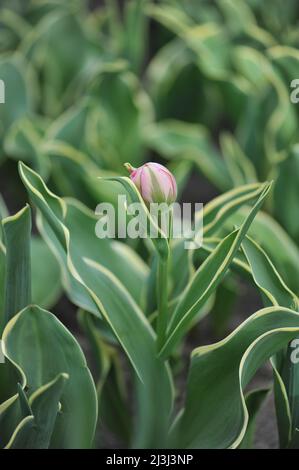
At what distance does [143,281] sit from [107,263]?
5cm

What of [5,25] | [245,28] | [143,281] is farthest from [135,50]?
[143,281]

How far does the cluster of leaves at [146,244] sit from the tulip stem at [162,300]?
1 cm

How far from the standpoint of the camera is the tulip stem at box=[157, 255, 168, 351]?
82 centimetres

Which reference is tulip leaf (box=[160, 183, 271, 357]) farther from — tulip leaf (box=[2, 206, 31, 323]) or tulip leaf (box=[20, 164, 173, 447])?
tulip leaf (box=[2, 206, 31, 323])

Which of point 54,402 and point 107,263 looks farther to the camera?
point 107,263

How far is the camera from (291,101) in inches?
51.3

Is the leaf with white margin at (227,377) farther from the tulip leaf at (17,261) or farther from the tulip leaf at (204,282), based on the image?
the tulip leaf at (17,261)

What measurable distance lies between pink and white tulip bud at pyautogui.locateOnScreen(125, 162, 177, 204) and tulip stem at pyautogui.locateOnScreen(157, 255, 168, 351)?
0.28 feet

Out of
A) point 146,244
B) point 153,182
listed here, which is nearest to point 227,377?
point 153,182

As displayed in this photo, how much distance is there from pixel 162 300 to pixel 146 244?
325mm

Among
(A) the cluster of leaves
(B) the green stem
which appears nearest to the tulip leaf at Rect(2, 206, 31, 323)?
(A) the cluster of leaves

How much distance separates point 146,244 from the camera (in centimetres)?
116

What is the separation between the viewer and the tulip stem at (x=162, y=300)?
824 millimetres

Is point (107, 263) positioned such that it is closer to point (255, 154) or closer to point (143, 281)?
point (143, 281)
